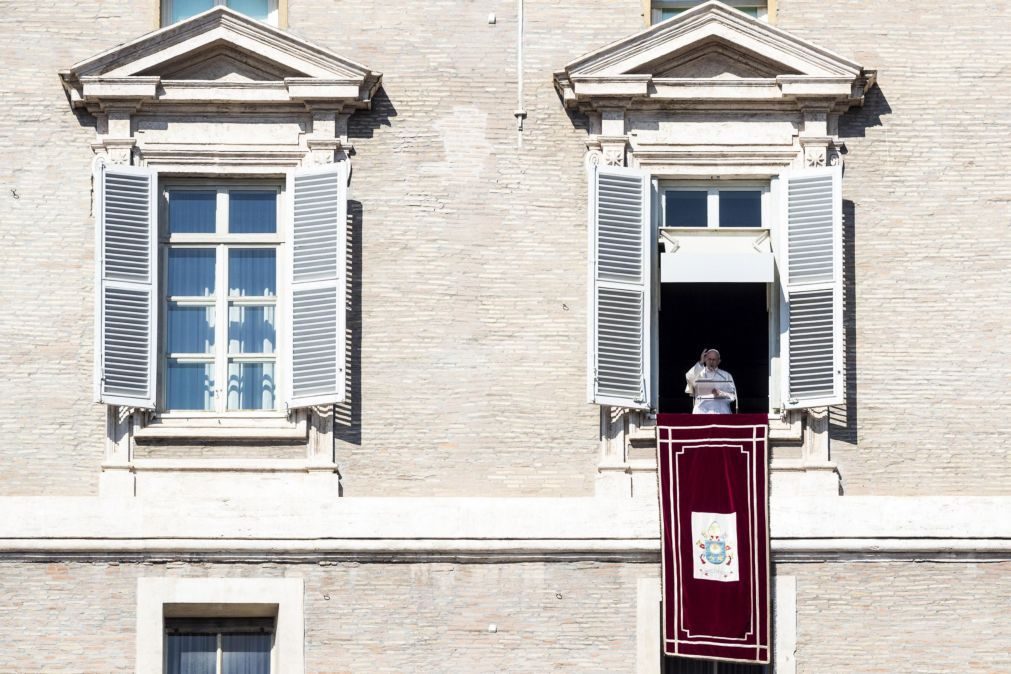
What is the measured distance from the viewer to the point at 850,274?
24.0 metres

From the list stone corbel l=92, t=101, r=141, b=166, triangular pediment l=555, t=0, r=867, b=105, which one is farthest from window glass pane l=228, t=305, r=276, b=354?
triangular pediment l=555, t=0, r=867, b=105

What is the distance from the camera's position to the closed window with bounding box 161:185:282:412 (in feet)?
78.6

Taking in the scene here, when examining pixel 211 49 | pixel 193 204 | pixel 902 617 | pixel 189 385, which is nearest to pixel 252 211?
pixel 193 204

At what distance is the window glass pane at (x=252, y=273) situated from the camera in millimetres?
24094

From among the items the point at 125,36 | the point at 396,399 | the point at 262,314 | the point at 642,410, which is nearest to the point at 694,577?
the point at 642,410

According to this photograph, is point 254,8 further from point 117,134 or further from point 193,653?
point 193,653

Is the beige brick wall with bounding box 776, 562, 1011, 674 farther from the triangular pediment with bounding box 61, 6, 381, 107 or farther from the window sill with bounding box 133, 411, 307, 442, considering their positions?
the triangular pediment with bounding box 61, 6, 381, 107

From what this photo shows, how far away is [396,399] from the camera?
2370cm

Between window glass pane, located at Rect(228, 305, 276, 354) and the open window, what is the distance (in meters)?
2.89

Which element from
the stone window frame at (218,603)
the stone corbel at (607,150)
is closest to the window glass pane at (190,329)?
the stone window frame at (218,603)

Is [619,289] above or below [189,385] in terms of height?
above

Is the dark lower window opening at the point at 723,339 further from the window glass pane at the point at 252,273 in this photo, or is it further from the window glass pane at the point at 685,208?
the window glass pane at the point at 252,273

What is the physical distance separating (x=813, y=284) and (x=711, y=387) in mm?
1272

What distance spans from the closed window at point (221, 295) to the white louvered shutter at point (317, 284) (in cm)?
42
